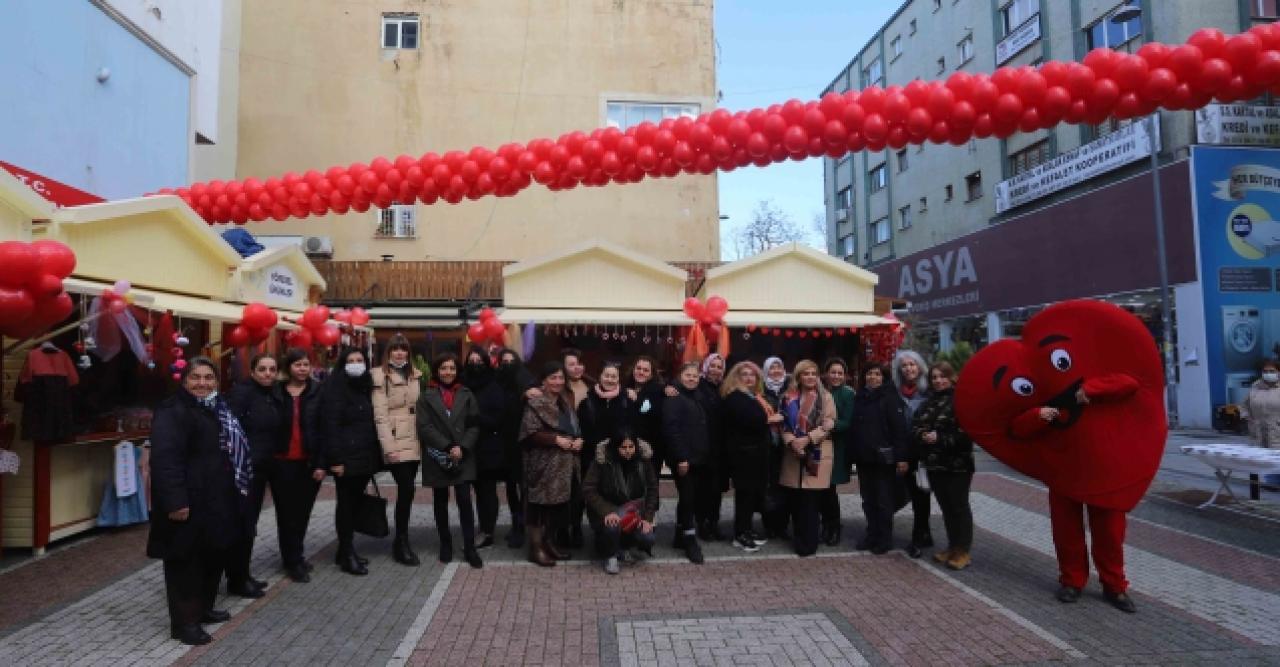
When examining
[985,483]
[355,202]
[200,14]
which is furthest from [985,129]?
[200,14]

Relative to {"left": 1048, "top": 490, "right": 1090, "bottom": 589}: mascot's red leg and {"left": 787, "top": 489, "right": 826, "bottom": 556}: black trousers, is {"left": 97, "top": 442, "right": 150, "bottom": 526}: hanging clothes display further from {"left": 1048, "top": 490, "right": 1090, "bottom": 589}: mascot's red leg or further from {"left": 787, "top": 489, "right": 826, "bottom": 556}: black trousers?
{"left": 1048, "top": 490, "right": 1090, "bottom": 589}: mascot's red leg

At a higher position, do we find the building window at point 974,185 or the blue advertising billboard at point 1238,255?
the building window at point 974,185

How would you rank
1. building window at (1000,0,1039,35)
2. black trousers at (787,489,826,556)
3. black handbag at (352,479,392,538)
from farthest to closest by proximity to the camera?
building window at (1000,0,1039,35), black trousers at (787,489,826,556), black handbag at (352,479,392,538)

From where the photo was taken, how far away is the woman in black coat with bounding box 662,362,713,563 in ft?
18.9

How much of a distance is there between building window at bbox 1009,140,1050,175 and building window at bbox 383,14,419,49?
17391mm

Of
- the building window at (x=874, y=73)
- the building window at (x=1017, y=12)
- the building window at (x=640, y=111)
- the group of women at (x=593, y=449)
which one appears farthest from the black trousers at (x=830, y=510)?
the building window at (x=874, y=73)

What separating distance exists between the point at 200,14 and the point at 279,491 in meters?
9.77

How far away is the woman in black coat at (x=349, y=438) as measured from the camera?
17.4 ft

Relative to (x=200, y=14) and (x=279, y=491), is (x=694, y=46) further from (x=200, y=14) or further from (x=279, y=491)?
(x=279, y=491)

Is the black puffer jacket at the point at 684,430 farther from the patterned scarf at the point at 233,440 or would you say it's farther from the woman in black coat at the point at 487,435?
the patterned scarf at the point at 233,440

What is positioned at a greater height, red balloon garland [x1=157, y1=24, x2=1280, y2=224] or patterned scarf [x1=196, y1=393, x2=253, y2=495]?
red balloon garland [x1=157, y1=24, x2=1280, y2=224]

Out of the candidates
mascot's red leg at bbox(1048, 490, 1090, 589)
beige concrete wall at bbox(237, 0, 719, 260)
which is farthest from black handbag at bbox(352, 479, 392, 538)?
beige concrete wall at bbox(237, 0, 719, 260)

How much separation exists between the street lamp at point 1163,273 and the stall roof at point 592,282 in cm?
1060

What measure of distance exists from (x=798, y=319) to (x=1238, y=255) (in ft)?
36.0
